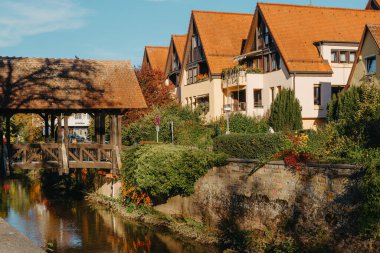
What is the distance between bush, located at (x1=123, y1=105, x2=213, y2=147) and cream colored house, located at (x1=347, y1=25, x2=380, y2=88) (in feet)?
29.1

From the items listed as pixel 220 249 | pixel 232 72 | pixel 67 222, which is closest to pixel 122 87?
pixel 67 222

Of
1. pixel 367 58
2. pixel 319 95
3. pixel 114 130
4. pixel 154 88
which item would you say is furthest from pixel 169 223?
pixel 154 88

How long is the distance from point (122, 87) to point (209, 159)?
305 inches

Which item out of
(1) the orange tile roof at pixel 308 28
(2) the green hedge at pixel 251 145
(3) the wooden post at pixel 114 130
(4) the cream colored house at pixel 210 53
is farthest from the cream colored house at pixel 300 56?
(2) the green hedge at pixel 251 145

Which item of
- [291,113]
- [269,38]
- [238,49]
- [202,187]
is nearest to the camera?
[202,187]

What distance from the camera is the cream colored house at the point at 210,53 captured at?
42562 millimetres

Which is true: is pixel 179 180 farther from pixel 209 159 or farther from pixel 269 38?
pixel 269 38

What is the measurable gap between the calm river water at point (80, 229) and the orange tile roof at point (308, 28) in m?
15.8

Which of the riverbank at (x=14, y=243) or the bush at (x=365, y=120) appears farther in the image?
the bush at (x=365, y=120)

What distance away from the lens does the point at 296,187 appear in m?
17.7

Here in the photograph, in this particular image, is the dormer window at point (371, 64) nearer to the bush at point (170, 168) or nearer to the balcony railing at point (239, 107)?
the bush at point (170, 168)

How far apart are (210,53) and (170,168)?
21334 millimetres

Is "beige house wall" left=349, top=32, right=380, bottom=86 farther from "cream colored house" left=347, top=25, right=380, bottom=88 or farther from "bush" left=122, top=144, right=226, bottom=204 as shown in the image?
"bush" left=122, top=144, right=226, bottom=204

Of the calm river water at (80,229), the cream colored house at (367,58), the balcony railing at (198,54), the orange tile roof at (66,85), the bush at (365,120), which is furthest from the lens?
the balcony railing at (198,54)
